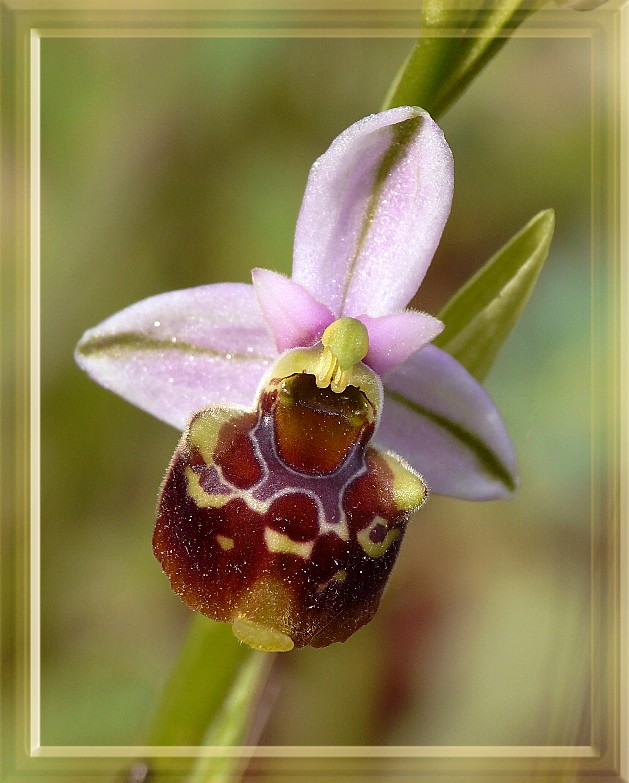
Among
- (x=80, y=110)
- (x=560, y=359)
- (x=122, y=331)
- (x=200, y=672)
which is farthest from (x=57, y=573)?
(x=560, y=359)

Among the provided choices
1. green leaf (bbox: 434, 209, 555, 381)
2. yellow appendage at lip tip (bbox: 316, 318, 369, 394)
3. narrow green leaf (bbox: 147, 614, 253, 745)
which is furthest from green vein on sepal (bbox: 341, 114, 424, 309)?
narrow green leaf (bbox: 147, 614, 253, 745)

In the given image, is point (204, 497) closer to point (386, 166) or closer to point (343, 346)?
point (343, 346)

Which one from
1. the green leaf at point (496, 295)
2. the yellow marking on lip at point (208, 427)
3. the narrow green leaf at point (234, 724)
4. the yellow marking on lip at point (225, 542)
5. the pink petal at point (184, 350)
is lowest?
the narrow green leaf at point (234, 724)

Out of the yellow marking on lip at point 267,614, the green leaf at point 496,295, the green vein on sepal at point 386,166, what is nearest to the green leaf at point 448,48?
the green vein on sepal at point 386,166

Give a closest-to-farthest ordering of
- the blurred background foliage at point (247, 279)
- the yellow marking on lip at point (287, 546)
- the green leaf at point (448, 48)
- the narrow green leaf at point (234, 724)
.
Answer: the yellow marking on lip at point (287, 546) → the green leaf at point (448, 48) → the narrow green leaf at point (234, 724) → the blurred background foliage at point (247, 279)

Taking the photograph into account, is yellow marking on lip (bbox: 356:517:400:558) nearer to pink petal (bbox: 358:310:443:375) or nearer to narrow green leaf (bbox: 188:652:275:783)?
pink petal (bbox: 358:310:443:375)

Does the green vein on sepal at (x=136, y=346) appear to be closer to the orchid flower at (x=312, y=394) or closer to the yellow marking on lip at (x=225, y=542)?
the orchid flower at (x=312, y=394)

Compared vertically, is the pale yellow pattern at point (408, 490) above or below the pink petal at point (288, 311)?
below

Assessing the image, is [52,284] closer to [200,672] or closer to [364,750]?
[200,672]
